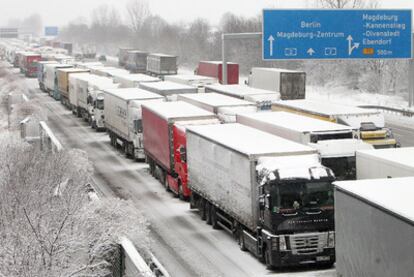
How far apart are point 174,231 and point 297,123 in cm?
521

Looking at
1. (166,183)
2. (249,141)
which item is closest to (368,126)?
(166,183)

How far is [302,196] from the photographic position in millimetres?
20000

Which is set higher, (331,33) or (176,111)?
(331,33)

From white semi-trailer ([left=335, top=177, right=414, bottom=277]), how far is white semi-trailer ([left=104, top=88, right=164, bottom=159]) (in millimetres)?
23380

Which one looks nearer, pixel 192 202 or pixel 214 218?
pixel 214 218

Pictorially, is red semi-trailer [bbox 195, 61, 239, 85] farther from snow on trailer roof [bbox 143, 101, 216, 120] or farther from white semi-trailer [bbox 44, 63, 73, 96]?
snow on trailer roof [bbox 143, 101, 216, 120]

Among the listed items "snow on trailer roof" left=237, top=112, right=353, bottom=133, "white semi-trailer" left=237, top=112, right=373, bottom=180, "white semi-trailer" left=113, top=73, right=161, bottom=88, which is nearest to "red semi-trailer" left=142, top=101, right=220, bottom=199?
"snow on trailer roof" left=237, top=112, right=353, bottom=133

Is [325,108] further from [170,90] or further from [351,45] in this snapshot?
[170,90]

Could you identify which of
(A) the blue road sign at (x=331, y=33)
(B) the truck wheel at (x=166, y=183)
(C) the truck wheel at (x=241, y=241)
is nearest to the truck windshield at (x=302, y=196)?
(C) the truck wheel at (x=241, y=241)

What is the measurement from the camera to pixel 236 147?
878 inches

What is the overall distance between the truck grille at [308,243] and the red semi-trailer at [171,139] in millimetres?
9434

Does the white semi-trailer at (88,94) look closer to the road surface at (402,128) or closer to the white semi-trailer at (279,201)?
the road surface at (402,128)

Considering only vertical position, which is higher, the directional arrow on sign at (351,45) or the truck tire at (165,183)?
the directional arrow on sign at (351,45)

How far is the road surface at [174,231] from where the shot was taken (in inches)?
829
